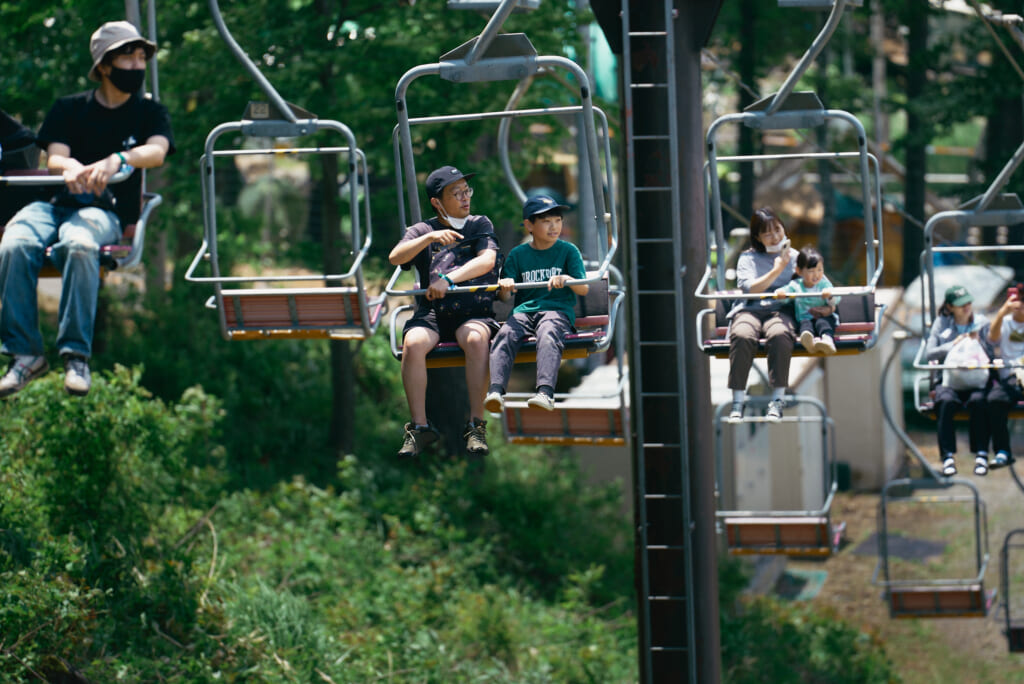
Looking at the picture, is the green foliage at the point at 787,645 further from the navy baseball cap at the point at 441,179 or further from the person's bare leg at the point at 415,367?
the navy baseball cap at the point at 441,179

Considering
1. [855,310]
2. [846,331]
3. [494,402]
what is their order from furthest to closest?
[855,310], [846,331], [494,402]

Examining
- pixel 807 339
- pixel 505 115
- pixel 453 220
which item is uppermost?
pixel 505 115

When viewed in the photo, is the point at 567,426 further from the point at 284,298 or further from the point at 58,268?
the point at 58,268

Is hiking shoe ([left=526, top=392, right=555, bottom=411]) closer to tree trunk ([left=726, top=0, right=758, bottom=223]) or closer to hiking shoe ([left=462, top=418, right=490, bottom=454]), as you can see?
hiking shoe ([left=462, top=418, right=490, bottom=454])

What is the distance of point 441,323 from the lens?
23.9 feet

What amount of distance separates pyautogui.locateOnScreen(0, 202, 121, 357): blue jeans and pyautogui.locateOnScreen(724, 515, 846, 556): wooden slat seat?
22.4 feet

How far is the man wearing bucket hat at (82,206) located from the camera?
7316 millimetres

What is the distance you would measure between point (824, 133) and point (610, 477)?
11.5 meters

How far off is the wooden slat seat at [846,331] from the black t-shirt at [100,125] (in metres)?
3.20

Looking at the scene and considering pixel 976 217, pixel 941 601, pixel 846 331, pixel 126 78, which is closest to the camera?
pixel 126 78

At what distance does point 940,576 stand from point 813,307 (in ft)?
39.7

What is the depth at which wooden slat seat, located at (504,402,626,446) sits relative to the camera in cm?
1114

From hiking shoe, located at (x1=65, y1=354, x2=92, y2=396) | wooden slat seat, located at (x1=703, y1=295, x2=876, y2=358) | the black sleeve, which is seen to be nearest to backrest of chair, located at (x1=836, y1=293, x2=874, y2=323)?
wooden slat seat, located at (x1=703, y1=295, x2=876, y2=358)

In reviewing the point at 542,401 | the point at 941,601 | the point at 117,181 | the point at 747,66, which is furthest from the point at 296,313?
the point at 747,66
